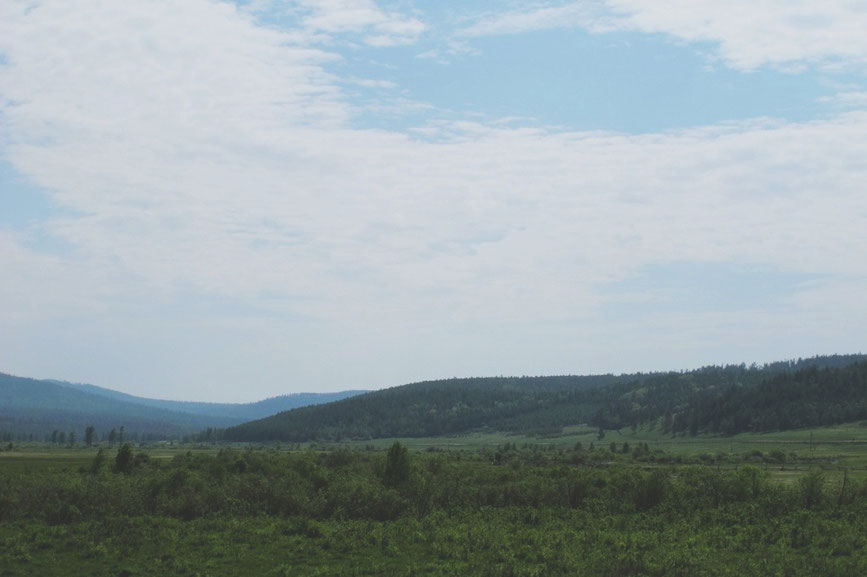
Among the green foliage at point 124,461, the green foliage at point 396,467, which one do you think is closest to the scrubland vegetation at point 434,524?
the green foliage at point 396,467

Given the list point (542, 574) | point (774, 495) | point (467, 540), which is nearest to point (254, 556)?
point (467, 540)

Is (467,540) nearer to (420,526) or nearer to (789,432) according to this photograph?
(420,526)

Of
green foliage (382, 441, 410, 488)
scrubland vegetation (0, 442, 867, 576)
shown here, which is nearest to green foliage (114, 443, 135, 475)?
scrubland vegetation (0, 442, 867, 576)

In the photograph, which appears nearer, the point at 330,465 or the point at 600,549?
the point at 600,549

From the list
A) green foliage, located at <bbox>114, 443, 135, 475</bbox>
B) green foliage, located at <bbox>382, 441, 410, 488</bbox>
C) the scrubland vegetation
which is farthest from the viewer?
green foliage, located at <bbox>114, 443, 135, 475</bbox>

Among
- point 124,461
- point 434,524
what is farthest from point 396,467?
point 124,461

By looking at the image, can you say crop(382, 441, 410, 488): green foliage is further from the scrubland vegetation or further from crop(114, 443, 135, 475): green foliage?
crop(114, 443, 135, 475): green foliage

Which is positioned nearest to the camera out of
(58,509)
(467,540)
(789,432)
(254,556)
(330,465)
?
(254,556)

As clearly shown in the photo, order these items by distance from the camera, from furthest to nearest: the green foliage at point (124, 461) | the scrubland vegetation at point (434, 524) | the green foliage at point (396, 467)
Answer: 1. the green foliage at point (124, 461)
2. the green foliage at point (396, 467)
3. the scrubland vegetation at point (434, 524)

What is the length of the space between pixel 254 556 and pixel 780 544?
31.2m

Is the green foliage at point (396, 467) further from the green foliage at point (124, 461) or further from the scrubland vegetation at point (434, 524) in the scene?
the green foliage at point (124, 461)

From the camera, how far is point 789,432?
19262cm

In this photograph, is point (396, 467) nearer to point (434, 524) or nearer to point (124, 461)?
point (434, 524)

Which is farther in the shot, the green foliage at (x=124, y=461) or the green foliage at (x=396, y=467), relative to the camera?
the green foliage at (x=124, y=461)
